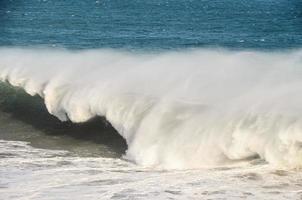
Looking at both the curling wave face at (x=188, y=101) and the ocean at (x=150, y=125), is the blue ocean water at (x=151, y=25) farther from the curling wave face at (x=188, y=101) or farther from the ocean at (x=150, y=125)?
the curling wave face at (x=188, y=101)

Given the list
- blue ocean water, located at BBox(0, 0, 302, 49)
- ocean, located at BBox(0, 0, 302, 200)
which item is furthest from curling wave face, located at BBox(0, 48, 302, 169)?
blue ocean water, located at BBox(0, 0, 302, 49)

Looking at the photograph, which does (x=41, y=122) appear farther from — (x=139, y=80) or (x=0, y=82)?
(x=0, y=82)

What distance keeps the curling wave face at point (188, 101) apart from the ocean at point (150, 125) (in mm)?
31

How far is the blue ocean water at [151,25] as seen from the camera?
4441 cm

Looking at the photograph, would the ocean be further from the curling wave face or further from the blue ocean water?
the blue ocean water

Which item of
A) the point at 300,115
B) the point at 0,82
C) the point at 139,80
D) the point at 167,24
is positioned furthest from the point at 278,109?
the point at 167,24

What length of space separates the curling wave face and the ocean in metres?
0.03

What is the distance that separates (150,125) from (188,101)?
4.16 feet

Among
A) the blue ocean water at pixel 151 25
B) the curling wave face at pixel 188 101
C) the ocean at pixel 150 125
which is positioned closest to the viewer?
the ocean at pixel 150 125

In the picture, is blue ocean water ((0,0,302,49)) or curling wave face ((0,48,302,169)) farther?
blue ocean water ((0,0,302,49))

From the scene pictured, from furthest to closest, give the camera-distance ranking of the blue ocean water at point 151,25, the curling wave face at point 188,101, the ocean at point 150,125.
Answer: the blue ocean water at point 151,25 < the curling wave face at point 188,101 < the ocean at point 150,125

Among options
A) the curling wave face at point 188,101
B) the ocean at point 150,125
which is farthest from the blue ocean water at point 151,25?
the curling wave face at point 188,101

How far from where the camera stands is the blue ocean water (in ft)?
146

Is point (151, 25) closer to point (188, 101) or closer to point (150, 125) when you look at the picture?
point (188, 101)
